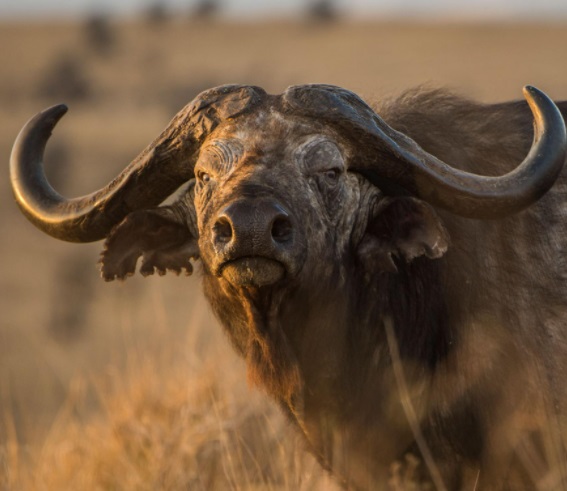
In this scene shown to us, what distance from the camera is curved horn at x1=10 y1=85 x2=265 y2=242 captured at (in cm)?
540

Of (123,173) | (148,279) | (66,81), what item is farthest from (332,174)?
(66,81)

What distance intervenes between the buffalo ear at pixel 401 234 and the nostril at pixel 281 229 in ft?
2.11

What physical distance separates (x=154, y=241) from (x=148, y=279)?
1599cm

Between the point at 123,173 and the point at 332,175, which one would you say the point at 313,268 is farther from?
the point at 123,173

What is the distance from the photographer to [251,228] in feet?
15.1

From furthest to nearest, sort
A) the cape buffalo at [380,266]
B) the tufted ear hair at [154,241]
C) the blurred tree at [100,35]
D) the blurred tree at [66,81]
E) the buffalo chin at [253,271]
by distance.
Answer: the blurred tree at [100,35]
the blurred tree at [66,81]
the tufted ear hair at [154,241]
the cape buffalo at [380,266]
the buffalo chin at [253,271]

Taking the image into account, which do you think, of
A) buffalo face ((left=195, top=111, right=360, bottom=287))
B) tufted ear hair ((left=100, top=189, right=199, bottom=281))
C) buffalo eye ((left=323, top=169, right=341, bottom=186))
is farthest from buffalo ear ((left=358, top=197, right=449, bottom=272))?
tufted ear hair ((left=100, top=189, right=199, bottom=281))

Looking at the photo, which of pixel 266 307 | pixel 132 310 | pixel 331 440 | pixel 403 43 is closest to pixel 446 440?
pixel 331 440

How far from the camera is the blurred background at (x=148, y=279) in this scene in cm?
694

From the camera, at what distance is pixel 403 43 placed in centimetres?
5388

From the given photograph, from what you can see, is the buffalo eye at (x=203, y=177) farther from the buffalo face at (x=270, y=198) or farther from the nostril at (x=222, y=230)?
the nostril at (x=222, y=230)

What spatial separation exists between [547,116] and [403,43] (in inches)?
1953

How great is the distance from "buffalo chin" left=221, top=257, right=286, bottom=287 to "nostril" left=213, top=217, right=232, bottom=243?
9 centimetres

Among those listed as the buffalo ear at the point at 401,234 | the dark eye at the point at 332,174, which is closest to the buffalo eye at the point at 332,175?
the dark eye at the point at 332,174
